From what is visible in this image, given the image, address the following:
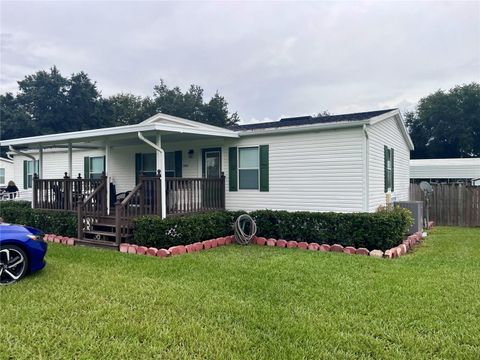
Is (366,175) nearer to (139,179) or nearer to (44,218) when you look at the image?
(139,179)

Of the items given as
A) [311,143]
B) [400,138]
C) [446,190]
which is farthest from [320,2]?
[446,190]

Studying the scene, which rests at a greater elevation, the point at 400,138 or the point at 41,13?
the point at 41,13

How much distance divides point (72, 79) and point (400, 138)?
3484 centimetres

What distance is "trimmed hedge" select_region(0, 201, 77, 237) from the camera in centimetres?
955

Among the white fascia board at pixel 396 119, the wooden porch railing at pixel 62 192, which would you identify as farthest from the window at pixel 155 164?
the white fascia board at pixel 396 119

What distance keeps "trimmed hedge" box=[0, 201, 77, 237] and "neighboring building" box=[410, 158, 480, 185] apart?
19.4 meters

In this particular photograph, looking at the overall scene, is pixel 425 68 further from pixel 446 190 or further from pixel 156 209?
pixel 156 209

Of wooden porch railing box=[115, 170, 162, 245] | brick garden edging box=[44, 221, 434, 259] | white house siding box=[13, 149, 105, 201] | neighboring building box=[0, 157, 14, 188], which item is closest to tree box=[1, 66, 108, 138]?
neighboring building box=[0, 157, 14, 188]

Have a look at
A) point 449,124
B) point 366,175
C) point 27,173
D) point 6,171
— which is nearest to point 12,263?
point 366,175

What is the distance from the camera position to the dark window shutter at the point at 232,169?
1041 centimetres

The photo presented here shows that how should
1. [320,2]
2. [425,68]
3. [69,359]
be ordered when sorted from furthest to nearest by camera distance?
[425,68] < [320,2] < [69,359]

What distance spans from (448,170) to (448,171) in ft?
0.21

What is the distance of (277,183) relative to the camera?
32.1 feet

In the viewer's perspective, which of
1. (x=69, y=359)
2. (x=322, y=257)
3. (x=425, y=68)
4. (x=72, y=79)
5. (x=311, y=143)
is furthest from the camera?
(x=72, y=79)
